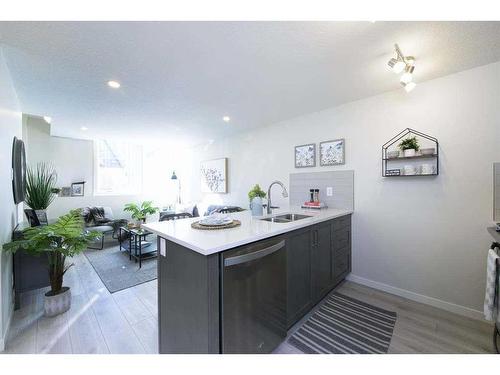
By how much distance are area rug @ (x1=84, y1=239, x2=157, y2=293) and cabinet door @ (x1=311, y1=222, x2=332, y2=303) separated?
2.18m

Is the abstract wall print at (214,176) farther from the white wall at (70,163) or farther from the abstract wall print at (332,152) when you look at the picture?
the abstract wall print at (332,152)

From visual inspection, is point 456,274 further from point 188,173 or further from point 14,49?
point 188,173

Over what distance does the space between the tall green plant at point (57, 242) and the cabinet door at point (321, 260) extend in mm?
2266

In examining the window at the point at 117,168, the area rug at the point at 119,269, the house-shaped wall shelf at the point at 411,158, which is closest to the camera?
the house-shaped wall shelf at the point at 411,158

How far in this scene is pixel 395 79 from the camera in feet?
7.14

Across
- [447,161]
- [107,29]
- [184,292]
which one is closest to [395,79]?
[447,161]

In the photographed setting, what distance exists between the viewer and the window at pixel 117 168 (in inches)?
219

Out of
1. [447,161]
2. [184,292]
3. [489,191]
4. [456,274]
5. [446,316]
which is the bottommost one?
[446,316]

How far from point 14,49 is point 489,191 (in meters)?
4.27

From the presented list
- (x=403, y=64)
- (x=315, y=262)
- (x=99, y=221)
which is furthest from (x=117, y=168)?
(x=403, y=64)

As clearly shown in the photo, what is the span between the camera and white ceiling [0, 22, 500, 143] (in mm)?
1461

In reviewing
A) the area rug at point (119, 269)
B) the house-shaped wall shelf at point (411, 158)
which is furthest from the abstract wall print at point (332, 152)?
the area rug at point (119, 269)

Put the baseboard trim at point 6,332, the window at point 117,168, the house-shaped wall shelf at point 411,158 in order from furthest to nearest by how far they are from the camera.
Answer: the window at point 117,168
the house-shaped wall shelf at point 411,158
the baseboard trim at point 6,332

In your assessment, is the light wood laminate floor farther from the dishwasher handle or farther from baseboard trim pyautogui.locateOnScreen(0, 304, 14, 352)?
the dishwasher handle
